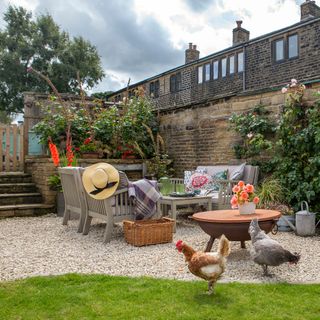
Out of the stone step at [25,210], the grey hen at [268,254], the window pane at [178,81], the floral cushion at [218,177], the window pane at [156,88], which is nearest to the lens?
the grey hen at [268,254]

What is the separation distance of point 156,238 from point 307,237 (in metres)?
2.27

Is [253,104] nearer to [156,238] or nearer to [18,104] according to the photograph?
[156,238]

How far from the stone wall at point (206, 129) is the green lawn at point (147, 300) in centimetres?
493

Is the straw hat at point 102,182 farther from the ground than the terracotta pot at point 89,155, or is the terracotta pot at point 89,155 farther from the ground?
the terracotta pot at point 89,155

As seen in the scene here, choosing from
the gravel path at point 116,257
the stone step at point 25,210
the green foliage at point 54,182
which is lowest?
the gravel path at point 116,257

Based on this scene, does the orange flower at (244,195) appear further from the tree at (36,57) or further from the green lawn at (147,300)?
the tree at (36,57)

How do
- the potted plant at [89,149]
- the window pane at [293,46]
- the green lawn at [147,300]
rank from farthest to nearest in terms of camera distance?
the window pane at [293,46], the potted plant at [89,149], the green lawn at [147,300]

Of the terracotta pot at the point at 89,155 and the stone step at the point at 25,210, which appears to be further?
the terracotta pot at the point at 89,155

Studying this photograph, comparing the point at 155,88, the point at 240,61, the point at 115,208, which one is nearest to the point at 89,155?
the point at 115,208

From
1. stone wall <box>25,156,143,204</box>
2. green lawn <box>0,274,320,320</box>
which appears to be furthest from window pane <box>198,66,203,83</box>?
green lawn <box>0,274,320,320</box>

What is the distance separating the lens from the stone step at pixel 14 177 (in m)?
8.57

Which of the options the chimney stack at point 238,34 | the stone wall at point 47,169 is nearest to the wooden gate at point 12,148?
the stone wall at point 47,169

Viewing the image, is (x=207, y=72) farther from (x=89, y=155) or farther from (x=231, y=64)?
(x=89, y=155)

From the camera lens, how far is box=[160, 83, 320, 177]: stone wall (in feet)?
25.7
